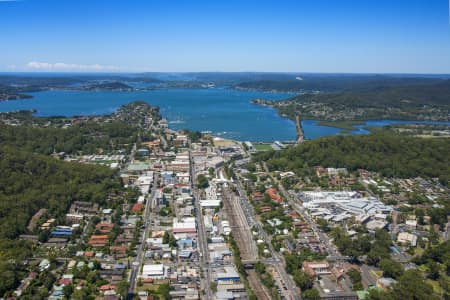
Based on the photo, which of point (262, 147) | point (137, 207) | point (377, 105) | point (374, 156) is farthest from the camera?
point (377, 105)

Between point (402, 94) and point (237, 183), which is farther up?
point (402, 94)

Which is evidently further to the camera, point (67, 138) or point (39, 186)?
point (67, 138)

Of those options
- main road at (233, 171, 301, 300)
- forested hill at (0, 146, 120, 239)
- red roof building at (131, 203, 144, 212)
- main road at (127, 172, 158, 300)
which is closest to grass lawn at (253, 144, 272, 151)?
main road at (233, 171, 301, 300)

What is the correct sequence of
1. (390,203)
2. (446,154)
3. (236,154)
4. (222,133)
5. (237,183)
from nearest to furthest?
(390,203) → (237,183) → (446,154) → (236,154) → (222,133)

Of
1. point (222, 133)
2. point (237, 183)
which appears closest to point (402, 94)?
point (222, 133)

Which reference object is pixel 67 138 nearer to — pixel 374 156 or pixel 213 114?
pixel 213 114

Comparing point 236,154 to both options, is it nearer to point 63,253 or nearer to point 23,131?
point 63,253

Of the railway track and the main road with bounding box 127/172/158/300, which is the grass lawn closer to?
the railway track

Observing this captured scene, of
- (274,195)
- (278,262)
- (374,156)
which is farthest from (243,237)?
(374,156)

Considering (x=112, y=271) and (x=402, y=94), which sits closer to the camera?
(x=112, y=271)
